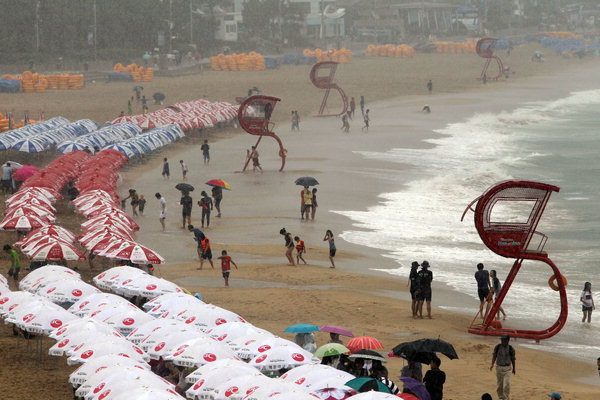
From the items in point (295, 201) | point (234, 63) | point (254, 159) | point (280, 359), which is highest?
point (234, 63)

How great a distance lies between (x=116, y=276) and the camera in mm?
20594

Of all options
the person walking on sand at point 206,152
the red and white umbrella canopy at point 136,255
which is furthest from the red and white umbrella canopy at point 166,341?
the person walking on sand at point 206,152

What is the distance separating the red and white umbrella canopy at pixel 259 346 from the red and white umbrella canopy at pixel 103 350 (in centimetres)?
155

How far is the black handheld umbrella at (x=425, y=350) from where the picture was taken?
1459cm

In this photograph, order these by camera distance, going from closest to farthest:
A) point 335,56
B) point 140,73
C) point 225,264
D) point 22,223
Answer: point 225,264 < point 22,223 < point 140,73 < point 335,56

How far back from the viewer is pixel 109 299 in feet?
59.3

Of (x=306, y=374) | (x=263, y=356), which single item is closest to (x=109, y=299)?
(x=263, y=356)

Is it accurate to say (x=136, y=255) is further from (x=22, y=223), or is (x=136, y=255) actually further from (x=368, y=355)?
(x=368, y=355)

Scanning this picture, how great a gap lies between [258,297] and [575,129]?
46.2 m

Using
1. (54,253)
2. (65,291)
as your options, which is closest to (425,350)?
(65,291)

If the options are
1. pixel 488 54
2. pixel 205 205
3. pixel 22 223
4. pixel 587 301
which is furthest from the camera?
pixel 488 54

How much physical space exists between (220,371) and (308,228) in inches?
665

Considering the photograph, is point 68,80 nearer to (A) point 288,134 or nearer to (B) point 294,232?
(A) point 288,134

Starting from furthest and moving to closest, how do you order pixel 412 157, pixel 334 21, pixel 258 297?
1. pixel 334 21
2. pixel 412 157
3. pixel 258 297
